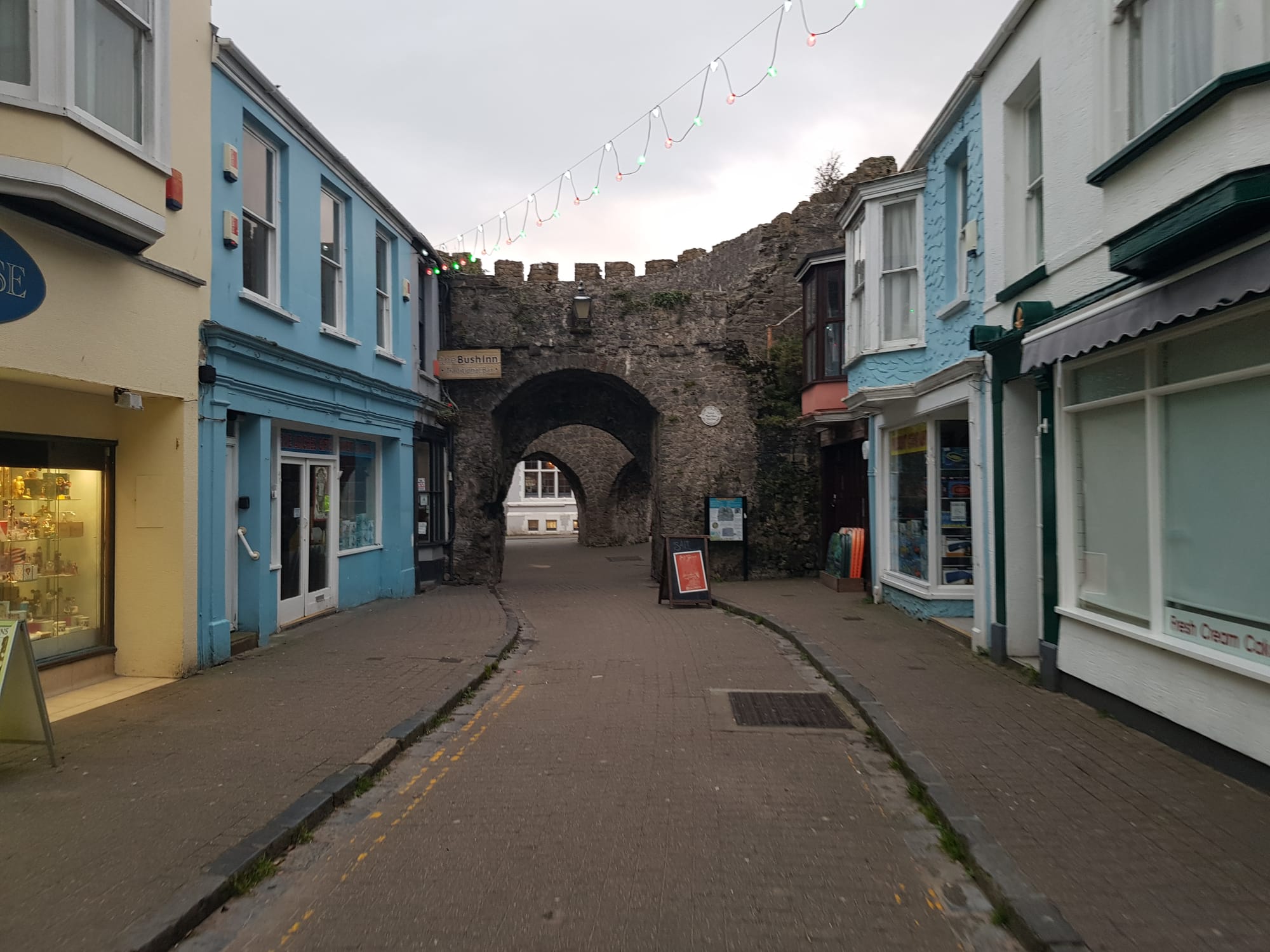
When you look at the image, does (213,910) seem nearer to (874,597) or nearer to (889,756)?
(889,756)

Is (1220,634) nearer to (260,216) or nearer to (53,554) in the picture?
(53,554)

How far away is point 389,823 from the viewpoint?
15.9 feet

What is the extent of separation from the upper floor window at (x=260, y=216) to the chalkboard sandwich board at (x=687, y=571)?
7.10 metres

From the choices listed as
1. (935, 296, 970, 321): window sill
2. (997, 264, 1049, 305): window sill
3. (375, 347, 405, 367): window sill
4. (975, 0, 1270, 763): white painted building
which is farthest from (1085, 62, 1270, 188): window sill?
(375, 347, 405, 367): window sill

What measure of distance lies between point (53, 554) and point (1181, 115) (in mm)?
9115

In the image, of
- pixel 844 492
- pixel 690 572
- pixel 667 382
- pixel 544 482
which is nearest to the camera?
pixel 690 572

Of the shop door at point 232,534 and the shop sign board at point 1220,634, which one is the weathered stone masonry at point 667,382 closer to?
the shop door at point 232,534

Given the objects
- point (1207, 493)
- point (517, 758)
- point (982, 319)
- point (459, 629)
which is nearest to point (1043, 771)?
point (1207, 493)

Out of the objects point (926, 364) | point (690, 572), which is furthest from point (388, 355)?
point (926, 364)

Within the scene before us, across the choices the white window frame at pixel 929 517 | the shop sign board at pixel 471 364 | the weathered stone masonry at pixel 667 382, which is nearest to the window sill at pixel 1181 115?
the white window frame at pixel 929 517

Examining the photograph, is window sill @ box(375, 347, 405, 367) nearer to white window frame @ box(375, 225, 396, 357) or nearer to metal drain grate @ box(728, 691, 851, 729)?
white window frame @ box(375, 225, 396, 357)

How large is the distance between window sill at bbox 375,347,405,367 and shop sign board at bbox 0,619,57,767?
325 inches

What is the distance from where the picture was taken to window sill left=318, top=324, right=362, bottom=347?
1123 cm

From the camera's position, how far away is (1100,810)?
186 inches
